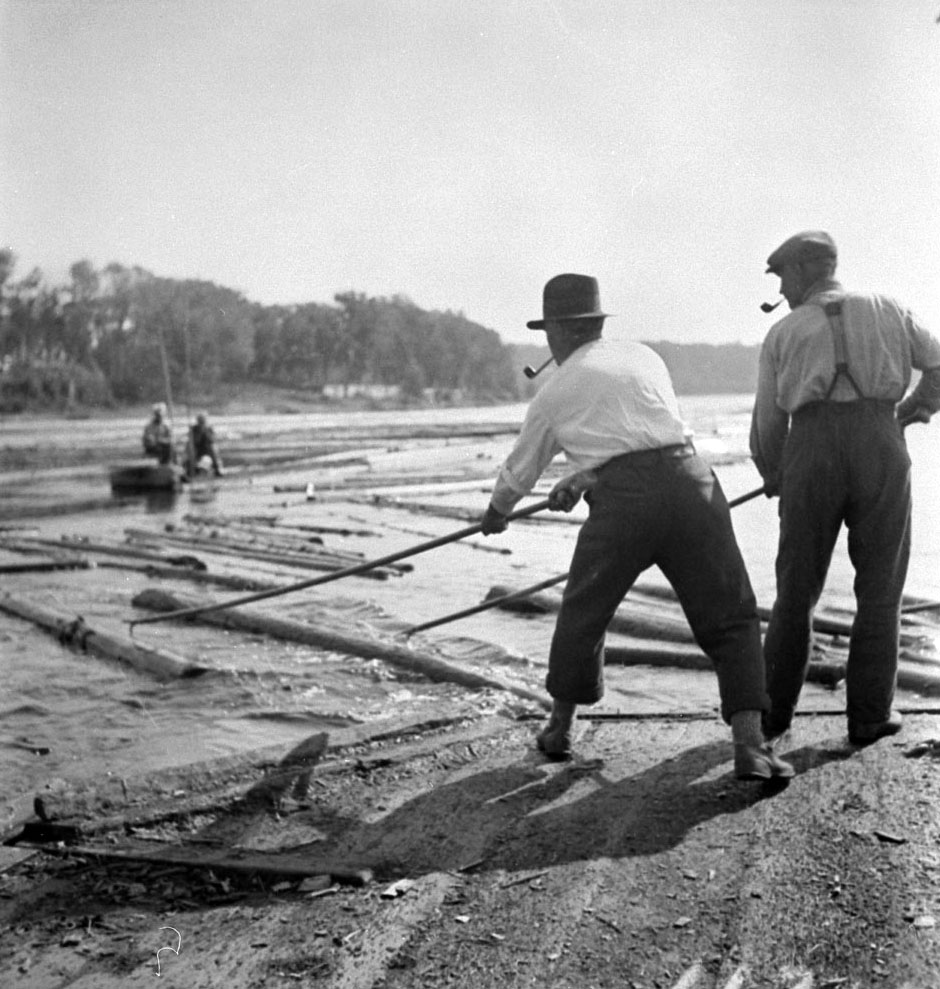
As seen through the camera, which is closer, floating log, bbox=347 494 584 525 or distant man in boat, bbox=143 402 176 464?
floating log, bbox=347 494 584 525

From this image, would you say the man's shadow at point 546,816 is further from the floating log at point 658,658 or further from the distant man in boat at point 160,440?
the distant man in boat at point 160,440

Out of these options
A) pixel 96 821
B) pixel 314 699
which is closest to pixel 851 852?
pixel 96 821

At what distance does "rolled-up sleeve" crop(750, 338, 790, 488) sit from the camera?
15.9 feet

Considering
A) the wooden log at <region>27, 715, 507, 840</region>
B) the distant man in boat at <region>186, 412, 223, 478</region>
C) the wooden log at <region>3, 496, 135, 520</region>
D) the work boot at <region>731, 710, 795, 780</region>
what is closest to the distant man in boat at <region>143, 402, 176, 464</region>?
the distant man in boat at <region>186, 412, 223, 478</region>

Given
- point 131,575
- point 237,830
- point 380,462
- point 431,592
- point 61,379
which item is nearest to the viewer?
point 237,830

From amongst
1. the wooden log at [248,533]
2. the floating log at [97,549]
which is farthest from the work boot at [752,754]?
the wooden log at [248,533]

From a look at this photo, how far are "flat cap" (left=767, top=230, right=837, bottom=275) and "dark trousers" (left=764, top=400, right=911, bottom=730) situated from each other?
0.67 metres

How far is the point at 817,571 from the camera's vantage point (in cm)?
477

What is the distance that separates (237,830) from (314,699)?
9.94ft

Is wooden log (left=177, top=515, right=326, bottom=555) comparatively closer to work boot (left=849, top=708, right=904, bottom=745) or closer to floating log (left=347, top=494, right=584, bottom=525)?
floating log (left=347, top=494, right=584, bottom=525)

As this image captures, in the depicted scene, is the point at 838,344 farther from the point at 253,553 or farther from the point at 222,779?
the point at 253,553

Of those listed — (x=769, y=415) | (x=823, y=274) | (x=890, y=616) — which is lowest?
(x=890, y=616)

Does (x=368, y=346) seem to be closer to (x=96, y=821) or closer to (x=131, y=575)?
(x=131, y=575)

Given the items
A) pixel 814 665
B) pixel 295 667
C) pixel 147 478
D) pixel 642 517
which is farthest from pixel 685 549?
pixel 147 478
